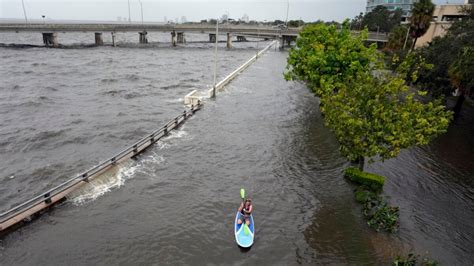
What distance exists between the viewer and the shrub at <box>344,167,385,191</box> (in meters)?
21.1

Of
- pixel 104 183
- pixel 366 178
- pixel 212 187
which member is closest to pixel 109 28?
pixel 104 183

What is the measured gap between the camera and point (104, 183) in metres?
20.3

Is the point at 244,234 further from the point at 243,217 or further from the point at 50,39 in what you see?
the point at 50,39

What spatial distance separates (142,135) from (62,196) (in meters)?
12.0

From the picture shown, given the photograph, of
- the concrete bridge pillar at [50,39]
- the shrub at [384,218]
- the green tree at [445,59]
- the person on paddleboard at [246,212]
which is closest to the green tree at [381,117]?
the shrub at [384,218]

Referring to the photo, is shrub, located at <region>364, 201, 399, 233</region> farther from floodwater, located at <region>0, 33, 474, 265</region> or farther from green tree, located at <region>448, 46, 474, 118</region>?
green tree, located at <region>448, 46, 474, 118</region>

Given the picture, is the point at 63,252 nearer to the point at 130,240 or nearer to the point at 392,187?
the point at 130,240

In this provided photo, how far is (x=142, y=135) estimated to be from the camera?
97.3 feet

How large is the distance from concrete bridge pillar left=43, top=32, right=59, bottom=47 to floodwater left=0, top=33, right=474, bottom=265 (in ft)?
200

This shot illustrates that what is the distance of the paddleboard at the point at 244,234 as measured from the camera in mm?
15747

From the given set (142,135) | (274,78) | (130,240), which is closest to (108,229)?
(130,240)

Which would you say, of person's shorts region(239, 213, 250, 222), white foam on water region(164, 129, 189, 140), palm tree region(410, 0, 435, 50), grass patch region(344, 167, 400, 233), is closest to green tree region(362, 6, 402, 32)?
palm tree region(410, 0, 435, 50)

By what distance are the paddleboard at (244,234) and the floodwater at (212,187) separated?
0.45 m

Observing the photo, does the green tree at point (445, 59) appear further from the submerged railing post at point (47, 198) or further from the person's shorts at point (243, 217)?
the submerged railing post at point (47, 198)
